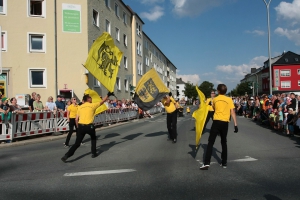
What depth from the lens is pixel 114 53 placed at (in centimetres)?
931

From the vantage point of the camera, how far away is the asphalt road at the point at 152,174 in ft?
15.2

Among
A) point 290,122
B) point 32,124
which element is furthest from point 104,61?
point 290,122

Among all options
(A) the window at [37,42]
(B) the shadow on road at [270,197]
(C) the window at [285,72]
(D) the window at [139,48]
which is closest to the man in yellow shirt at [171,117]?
(B) the shadow on road at [270,197]

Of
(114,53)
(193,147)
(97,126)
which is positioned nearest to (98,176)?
(193,147)

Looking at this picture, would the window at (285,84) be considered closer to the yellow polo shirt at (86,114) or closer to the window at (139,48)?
the window at (139,48)

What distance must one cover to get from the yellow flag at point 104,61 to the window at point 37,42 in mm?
17440

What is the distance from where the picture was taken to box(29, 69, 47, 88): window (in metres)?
24.2

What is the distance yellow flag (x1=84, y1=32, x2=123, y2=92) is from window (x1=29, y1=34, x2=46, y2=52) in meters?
17.4

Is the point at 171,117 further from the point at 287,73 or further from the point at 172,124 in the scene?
the point at 287,73

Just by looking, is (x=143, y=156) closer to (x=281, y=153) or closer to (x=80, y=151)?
(x=80, y=151)

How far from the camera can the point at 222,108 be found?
6.30m

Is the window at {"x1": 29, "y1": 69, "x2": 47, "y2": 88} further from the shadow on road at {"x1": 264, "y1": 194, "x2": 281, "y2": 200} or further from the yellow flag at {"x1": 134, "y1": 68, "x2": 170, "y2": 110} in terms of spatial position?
the shadow on road at {"x1": 264, "y1": 194, "x2": 281, "y2": 200}

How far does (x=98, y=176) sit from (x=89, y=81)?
67.2 ft

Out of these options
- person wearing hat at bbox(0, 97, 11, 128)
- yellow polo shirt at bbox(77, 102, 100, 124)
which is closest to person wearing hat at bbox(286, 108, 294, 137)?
yellow polo shirt at bbox(77, 102, 100, 124)
